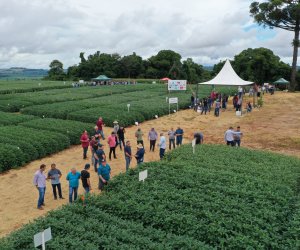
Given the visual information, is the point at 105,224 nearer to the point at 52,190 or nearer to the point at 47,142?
the point at 52,190

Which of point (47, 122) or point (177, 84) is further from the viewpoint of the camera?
point (177, 84)

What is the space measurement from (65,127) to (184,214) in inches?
596

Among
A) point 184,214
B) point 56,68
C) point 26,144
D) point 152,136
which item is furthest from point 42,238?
point 56,68

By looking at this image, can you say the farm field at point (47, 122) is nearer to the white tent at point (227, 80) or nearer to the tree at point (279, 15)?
the white tent at point (227, 80)

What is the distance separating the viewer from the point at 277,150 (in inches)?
829

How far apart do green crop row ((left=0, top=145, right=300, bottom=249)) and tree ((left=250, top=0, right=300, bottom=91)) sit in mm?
42081

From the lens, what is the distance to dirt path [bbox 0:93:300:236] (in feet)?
42.1

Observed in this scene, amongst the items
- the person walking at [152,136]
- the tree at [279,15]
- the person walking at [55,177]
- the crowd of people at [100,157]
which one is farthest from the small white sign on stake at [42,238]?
the tree at [279,15]

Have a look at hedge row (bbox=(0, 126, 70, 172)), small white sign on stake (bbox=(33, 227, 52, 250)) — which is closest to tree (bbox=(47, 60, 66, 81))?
hedge row (bbox=(0, 126, 70, 172))

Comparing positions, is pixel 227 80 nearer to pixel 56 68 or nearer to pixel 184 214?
pixel 184 214

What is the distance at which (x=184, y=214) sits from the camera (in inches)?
393

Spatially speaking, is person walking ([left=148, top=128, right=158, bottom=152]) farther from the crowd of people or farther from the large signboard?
the large signboard

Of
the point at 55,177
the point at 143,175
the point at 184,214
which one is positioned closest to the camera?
the point at 184,214

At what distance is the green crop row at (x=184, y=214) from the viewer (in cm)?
845
